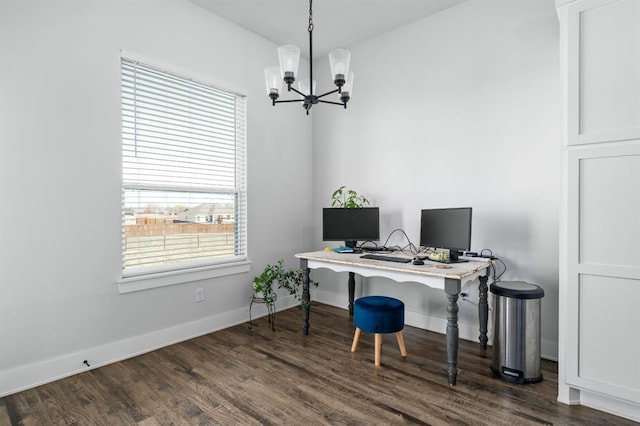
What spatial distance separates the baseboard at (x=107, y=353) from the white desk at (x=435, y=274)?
2.86 feet

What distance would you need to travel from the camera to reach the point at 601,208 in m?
2.02

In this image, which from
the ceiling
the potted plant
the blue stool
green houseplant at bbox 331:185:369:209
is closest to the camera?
the blue stool

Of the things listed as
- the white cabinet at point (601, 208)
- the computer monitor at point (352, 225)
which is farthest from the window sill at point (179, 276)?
the white cabinet at point (601, 208)

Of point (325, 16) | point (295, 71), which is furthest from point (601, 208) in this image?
point (325, 16)

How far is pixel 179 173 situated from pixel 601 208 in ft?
10.2

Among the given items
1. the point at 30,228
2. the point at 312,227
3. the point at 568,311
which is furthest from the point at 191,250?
the point at 568,311

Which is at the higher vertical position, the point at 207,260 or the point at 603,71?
the point at 603,71

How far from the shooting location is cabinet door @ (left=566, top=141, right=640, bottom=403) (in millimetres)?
1924

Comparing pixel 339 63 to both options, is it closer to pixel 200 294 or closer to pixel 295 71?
pixel 295 71

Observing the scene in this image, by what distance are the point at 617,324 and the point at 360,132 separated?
9.18ft

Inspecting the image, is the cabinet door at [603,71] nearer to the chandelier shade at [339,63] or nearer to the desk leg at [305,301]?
the chandelier shade at [339,63]

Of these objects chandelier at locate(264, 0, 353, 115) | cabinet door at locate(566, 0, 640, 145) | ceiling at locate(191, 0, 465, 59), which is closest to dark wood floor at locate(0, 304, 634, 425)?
cabinet door at locate(566, 0, 640, 145)

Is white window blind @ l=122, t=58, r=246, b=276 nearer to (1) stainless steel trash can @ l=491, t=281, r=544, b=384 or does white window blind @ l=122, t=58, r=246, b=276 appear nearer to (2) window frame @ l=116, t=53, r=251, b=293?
(2) window frame @ l=116, t=53, r=251, b=293

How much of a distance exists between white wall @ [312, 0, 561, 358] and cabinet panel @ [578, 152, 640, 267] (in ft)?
2.22
